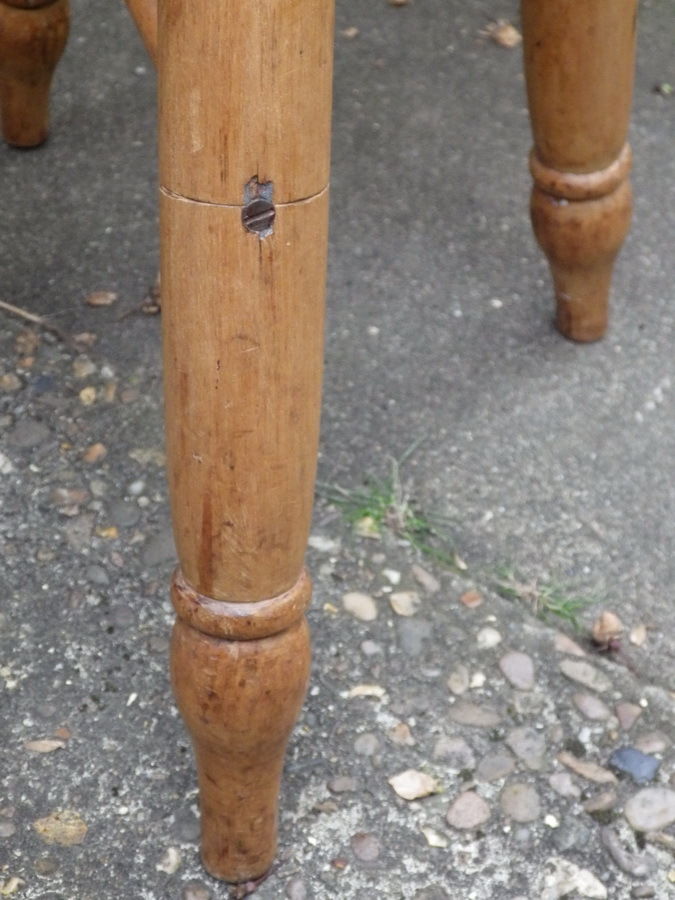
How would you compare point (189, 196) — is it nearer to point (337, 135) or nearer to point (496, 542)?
point (496, 542)

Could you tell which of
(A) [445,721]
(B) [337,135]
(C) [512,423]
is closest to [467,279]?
(C) [512,423]

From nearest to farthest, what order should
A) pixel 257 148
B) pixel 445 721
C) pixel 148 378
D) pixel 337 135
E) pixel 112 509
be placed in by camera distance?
pixel 257 148, pixel 445 721, pixel 112 509, pixel 148 378, pixel 337 135

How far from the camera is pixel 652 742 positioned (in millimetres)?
1178

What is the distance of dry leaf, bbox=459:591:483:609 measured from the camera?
50.4 inches

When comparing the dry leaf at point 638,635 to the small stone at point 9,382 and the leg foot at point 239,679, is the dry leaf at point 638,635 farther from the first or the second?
the small stone at point 9,382

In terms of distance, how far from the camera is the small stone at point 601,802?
1116 millimetres

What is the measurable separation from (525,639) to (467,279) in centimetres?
57

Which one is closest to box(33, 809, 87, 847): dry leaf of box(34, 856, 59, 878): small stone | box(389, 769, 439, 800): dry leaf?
box(34, 856, 59, 878): small stone

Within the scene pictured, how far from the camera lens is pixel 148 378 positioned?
1.46m

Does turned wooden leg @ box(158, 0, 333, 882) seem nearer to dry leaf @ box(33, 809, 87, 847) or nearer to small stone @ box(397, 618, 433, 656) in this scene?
dry leaf @ box(33, 809, 87, 847)

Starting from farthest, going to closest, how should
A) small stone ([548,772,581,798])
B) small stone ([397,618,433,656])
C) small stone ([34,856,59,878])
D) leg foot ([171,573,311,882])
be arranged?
small stone ([397,618,433,656]), small stone ([548,772,581,798]), small stone ([34,856,59,878]), leg foot ([171,573,311,882])

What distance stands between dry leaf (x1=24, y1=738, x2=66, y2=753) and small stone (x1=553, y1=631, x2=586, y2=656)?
449 mm

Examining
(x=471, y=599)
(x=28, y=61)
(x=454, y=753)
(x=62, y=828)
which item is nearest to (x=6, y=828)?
(x=62, y=828)

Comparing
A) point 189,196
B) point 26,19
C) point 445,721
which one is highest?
point 189,196
